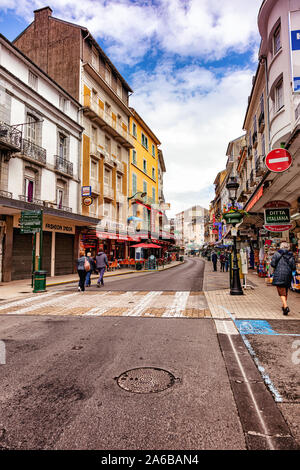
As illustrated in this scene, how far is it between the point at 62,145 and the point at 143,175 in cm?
1630

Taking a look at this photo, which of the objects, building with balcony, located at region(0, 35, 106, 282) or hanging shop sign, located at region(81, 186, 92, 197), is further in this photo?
hanging shop sign, located at region(81, 186, 92, 197)

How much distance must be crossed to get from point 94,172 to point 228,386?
2326cm

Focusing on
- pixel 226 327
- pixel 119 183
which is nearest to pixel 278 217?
pixel 226 327

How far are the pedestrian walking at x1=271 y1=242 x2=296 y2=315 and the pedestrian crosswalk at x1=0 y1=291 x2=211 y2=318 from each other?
5.91 ft

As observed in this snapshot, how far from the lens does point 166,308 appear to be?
315 inches

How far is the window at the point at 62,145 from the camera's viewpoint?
20.4 m

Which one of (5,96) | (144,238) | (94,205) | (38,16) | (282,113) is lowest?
(144,238)

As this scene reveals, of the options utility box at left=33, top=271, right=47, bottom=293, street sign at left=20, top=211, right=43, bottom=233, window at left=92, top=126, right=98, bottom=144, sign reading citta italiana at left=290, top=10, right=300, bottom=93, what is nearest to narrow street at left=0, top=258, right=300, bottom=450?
utility box at left=33, top=271, right=47, bottom=293

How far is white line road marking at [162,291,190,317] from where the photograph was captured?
718 cm

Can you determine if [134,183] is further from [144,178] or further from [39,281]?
[39,281]

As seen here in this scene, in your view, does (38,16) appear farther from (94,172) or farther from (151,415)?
(151,415)

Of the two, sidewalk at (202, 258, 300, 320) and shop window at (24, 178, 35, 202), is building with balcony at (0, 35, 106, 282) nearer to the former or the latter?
shop window at (24, 178, 35, 202)

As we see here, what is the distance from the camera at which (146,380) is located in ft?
11.1
